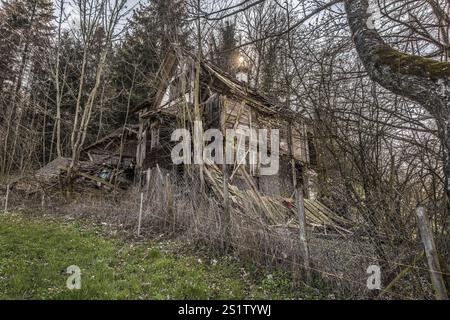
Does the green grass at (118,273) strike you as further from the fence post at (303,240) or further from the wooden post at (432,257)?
the wooden post at (432,257)

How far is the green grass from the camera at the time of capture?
4.46 meters

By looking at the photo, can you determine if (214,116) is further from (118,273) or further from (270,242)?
(118,273)

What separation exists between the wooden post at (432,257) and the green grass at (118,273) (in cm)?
174

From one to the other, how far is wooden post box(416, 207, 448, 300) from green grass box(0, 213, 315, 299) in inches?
68.4

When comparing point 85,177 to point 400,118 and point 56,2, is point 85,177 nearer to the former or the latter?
point 56,2

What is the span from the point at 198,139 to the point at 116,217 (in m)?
3.50

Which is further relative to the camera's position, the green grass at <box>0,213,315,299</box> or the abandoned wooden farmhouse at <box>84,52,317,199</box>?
the abandoned wooden farmhouse at <box>84,52,317,199</box>

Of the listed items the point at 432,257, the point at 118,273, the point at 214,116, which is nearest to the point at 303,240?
the point at 432,257

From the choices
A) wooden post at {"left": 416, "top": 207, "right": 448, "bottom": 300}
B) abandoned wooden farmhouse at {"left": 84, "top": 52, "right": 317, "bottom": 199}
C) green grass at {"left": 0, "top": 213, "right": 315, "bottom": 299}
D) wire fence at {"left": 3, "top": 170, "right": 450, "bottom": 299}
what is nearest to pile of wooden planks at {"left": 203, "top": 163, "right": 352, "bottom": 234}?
wire fence at {"left": 3, "top": 170, "right": 450, "bottom": 299}

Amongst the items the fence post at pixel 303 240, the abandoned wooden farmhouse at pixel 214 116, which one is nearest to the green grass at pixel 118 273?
the fence post at pixel 303 240

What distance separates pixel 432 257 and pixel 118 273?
4.53 meters

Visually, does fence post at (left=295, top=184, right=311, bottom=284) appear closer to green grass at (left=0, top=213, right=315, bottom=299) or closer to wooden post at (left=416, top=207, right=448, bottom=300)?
green grass at (left=0, top=213, right=315, bottom=299)

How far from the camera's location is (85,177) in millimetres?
14695
